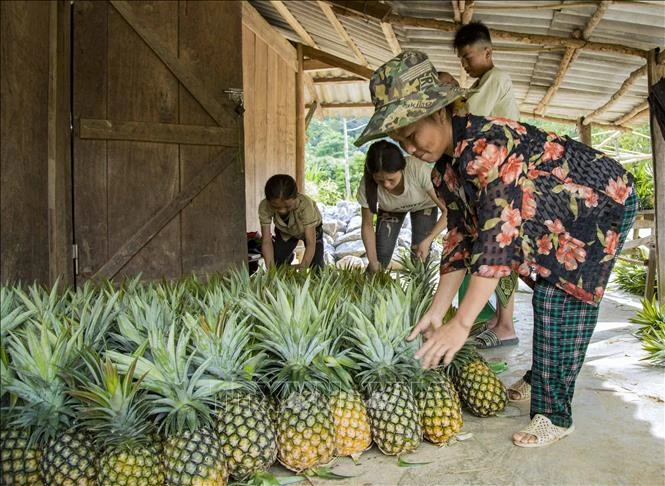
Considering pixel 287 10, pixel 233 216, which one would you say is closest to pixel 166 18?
pixel 233 216

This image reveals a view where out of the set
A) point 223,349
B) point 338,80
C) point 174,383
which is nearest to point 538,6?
point 223,349

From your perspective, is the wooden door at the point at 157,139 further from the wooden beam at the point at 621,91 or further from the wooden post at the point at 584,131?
the wooden post at the point at 584,131

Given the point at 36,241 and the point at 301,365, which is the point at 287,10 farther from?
the point at 301,365

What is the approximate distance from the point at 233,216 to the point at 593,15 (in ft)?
11.8

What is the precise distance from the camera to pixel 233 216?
18.5 feet

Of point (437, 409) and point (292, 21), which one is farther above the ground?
point (292, 21)

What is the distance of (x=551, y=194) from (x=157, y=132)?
3.85m

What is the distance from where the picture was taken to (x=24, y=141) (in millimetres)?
4055

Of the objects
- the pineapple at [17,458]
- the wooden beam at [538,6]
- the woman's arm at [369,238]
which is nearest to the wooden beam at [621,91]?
the wooden beam at [538,6]

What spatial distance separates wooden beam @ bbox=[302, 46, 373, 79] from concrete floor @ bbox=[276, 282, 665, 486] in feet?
25.3

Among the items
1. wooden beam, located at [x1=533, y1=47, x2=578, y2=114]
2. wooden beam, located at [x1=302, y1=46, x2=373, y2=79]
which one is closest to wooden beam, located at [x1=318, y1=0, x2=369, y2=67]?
wooden beam, located at [x1=302, y1=46, x2=373, y2=79]

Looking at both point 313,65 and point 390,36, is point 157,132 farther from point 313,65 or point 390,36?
point 313,65

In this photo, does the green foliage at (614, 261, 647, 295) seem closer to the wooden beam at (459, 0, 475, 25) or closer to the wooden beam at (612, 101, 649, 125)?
the wooden beam at (612, 101, 649, 125)

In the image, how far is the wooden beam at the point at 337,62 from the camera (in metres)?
10.3
